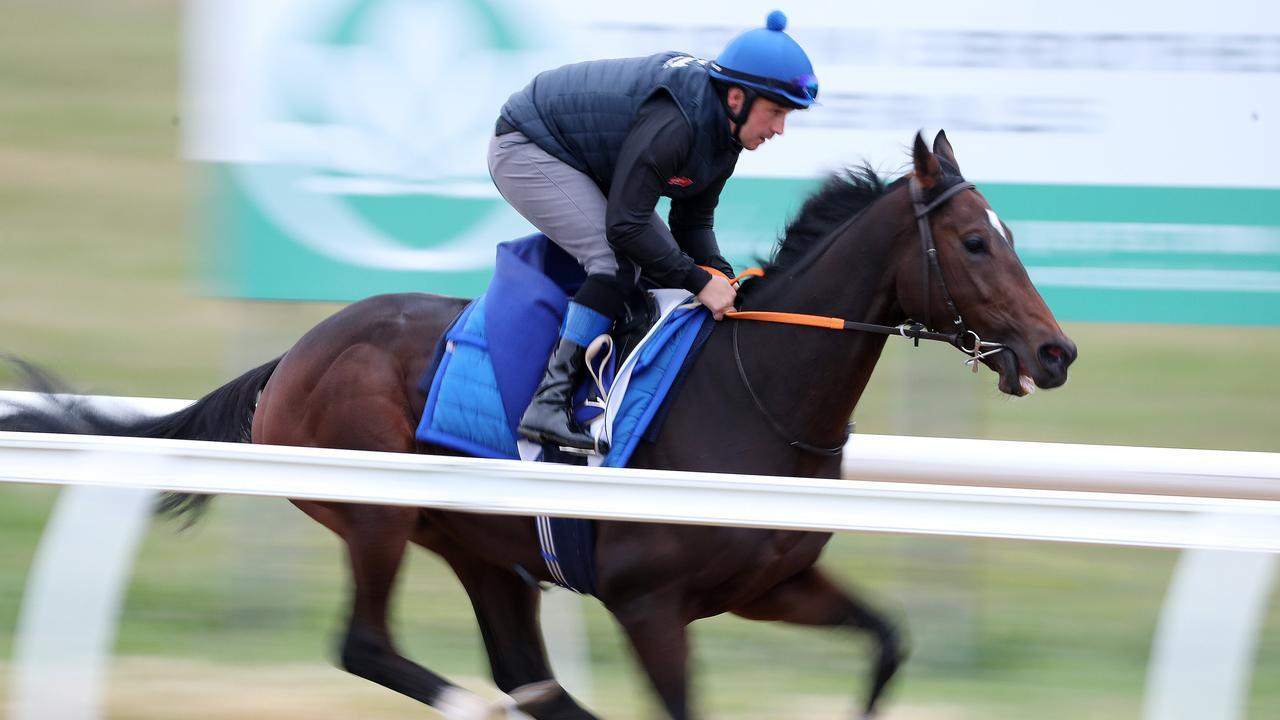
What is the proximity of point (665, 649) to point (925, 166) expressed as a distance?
1239 mm

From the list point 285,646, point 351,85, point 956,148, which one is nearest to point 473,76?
point 351,85

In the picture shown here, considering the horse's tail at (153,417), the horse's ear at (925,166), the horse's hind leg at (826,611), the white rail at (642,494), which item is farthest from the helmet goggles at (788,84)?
the horse's tail at (153,417)

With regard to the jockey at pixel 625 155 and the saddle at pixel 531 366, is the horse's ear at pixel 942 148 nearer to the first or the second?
the jockey at pixel 625 155

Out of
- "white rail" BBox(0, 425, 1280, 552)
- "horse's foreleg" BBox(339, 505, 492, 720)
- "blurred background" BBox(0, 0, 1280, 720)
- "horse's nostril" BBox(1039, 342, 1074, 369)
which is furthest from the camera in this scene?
"blurred background" BBox(0, 0, 1280, 720)

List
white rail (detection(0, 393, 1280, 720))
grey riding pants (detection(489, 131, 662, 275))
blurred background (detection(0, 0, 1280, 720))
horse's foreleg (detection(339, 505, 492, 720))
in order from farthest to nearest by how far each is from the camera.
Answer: blurred background (detection(0, 0, 1280, 720))
horse's foreleg (detection(339, 505, 492, 720))
grey riding pants (detection(489, 131, 662, 275))
white rail (detection(0, 393, 1280, 720))

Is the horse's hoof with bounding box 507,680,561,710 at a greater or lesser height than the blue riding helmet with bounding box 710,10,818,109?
lesser

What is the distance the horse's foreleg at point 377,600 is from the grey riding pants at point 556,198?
78 centimetres

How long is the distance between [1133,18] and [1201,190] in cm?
56

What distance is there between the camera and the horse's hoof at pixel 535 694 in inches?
144

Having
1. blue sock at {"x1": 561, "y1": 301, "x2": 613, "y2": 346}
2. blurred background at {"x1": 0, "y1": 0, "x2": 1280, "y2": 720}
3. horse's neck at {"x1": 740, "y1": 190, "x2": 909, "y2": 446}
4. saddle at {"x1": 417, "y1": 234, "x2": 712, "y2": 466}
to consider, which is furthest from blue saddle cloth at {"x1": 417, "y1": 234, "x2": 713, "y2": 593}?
blurred background at {"x1": 0, "y1": 0, "x2": 1280, "y2": 720}

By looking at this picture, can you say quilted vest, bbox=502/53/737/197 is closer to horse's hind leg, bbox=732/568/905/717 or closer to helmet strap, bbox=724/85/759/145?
helmet strap, bbox=724/85/759/145

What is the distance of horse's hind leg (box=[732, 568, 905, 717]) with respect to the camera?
3496 millimetres

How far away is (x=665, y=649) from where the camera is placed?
3.29 metres

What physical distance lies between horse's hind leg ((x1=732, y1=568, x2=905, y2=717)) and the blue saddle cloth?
0.44 m
